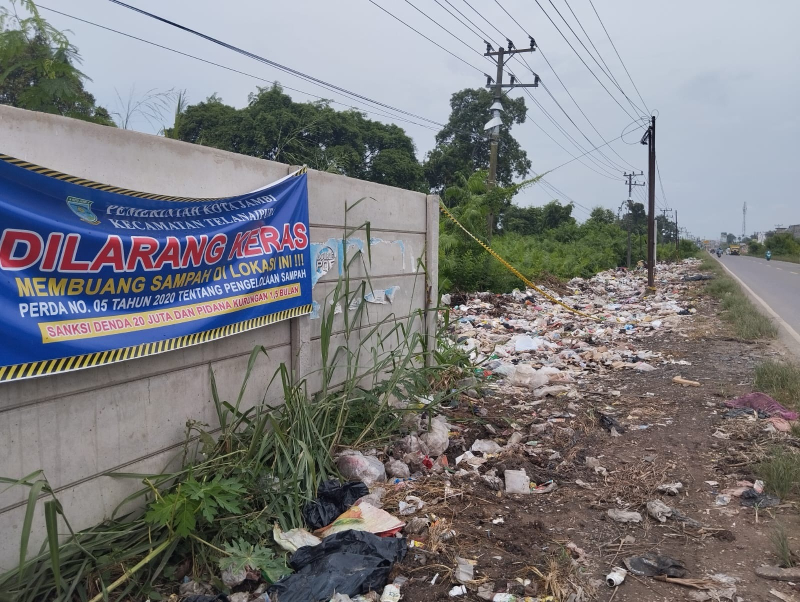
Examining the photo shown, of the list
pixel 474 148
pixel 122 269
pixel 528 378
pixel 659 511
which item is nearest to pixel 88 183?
pixel 122 269

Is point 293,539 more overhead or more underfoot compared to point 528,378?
more underfoot

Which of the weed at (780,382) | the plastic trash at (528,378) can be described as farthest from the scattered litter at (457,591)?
the weed at (780,382)

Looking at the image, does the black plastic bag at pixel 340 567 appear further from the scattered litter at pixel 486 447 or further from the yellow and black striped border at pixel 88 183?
the yellow and black striped border at pixel 88 183

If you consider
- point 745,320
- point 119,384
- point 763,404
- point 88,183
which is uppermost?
point 88,183

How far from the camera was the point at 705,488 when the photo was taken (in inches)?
151

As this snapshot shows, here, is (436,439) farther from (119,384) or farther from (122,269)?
(122,269)

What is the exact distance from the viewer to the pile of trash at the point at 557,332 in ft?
23.8

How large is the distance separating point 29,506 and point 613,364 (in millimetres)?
7056

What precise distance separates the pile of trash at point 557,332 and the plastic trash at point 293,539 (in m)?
3.50

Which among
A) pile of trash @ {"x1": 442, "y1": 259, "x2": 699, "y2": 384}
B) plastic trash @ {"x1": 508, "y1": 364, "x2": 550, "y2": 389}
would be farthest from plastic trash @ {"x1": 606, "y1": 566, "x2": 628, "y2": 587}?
plastic trash @ {"x1": 508, "y1": 364, "x2": 550, "y2": 389}

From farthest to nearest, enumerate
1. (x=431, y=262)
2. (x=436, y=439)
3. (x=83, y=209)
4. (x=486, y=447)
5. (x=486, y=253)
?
(x=486, y=253) < (x=431, y=262) < (x=486, y=447) < (x=436, y=439) < (x=83, y=209)

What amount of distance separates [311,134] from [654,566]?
1865 centimetres

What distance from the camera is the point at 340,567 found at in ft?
8.90

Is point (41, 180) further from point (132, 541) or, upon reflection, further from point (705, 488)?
point (705, 488)
